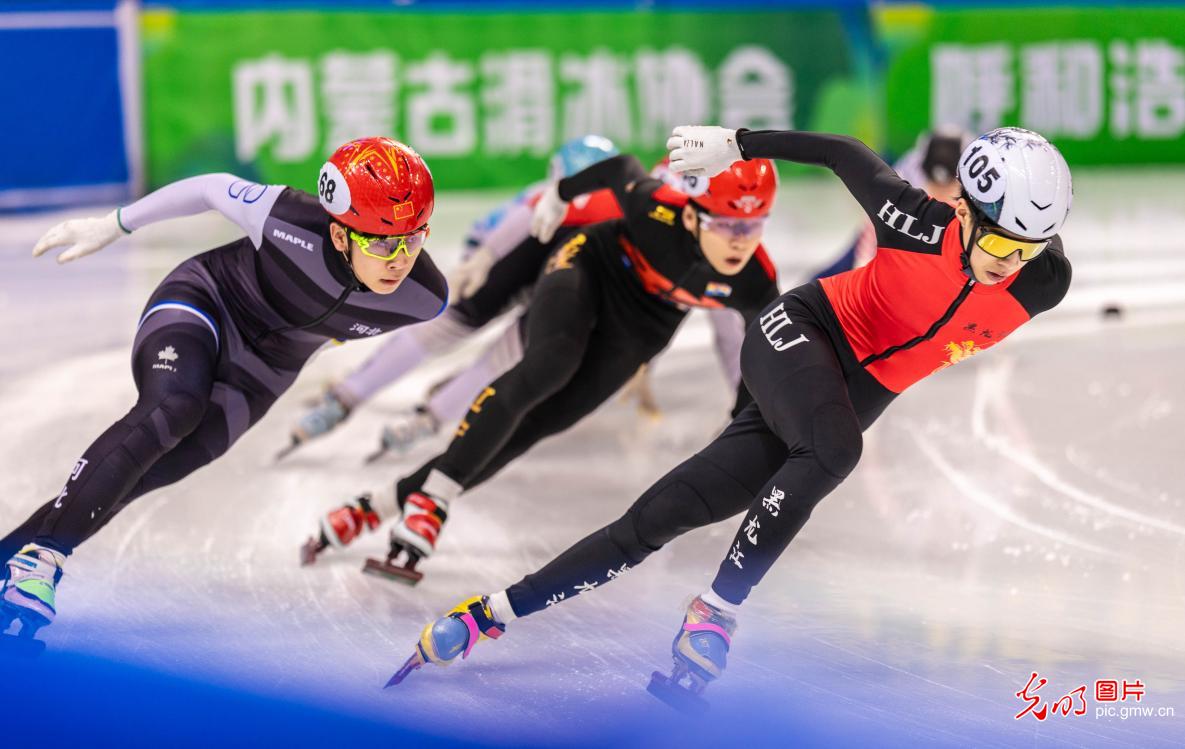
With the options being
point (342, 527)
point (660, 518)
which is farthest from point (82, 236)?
point (660, 518)

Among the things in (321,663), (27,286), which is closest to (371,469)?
(321,663)

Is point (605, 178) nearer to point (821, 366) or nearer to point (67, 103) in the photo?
point (821, 366)

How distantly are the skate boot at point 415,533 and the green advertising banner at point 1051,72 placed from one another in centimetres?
835

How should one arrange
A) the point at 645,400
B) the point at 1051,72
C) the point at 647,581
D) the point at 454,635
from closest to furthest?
1. the point at 454,635
2. the point at 647,581
3. the point at 645,400
4. the point at 1051,72

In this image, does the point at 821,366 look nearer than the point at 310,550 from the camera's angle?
Yes

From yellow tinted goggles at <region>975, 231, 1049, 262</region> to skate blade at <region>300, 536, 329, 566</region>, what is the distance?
2.08 metres

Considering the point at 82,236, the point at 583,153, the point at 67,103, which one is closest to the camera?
the point at 82,236

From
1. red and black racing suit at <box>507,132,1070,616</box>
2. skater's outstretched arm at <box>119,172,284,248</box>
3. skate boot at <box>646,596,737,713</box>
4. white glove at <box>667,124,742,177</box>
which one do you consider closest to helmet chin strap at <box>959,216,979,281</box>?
red and black racing suit at <box>507,132,1070,616</box>

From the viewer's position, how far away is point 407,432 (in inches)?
198

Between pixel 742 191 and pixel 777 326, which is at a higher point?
pixel 742 191

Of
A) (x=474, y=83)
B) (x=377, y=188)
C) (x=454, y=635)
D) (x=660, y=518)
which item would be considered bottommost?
(x=454, y=635)

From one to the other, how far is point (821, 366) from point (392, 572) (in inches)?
57.1

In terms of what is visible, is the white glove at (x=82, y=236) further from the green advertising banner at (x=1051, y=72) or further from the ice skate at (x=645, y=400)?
the green advertising banner at (x=1051, y=72)

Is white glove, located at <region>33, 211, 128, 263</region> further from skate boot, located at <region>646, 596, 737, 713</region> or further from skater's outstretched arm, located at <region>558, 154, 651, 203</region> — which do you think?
skate boot, located at <region>646, 596, 737, 713</region>
